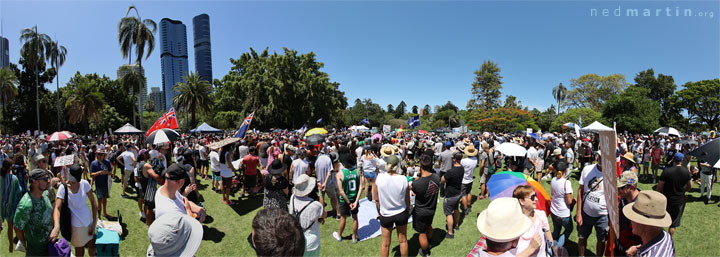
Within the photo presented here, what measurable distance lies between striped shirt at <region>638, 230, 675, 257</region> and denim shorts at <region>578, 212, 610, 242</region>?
1719 millimetres

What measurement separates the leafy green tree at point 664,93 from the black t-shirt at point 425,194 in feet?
174

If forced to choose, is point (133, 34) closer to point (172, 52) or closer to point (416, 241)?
point (416, 241)

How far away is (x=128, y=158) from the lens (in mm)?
7508

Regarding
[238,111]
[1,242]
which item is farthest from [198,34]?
[1,242]

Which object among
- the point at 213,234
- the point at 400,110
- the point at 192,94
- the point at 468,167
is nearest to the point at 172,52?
the point at 400,110

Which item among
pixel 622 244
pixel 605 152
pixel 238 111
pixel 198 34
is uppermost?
pixel 198 34

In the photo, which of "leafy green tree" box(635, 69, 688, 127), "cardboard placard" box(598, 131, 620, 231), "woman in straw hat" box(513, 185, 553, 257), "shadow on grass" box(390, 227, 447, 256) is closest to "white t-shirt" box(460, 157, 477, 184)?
"shadow on grass" box(390, 227, 447, 256)

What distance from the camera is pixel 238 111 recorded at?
1570 inches

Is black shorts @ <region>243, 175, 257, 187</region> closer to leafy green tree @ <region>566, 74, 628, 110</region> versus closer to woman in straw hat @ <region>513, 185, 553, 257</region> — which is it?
woman in straw hat @ <region>513, 185, 553, 257</region>

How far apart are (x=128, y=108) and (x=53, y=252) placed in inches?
1987

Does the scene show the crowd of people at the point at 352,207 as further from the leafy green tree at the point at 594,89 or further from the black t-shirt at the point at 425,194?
the leafy green tree at the point at 594,89

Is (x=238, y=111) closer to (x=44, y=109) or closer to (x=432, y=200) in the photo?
(x=44, y=109)

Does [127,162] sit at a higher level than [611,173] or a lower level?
A: lower

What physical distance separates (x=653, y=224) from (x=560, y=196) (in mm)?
2013
